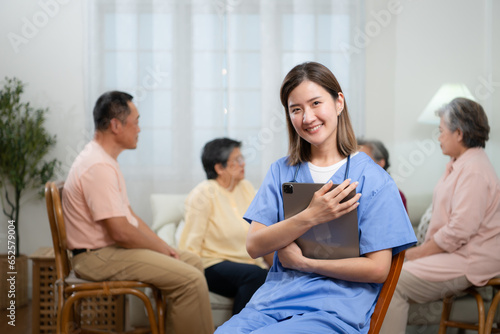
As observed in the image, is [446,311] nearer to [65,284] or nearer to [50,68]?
[65,284]

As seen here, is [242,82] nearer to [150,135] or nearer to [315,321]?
[150,135]

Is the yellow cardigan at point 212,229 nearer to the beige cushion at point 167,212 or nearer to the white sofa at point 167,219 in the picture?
the white sofa at point 167,219

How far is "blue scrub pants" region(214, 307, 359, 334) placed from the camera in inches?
48.0

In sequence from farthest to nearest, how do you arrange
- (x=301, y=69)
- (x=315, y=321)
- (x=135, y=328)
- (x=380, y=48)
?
(x=380, y=48), (x=135, y=328), (x=301, y=69), (x=315, y=321)

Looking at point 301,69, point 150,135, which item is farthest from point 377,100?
point 301,69

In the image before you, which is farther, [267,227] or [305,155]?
[305,155]

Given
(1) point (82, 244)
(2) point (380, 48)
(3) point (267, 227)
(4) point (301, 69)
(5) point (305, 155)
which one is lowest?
(1) point (82, 244)

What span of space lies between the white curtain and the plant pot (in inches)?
33.0

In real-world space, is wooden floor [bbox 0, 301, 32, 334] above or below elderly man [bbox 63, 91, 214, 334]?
below

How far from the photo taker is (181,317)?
7.27ft

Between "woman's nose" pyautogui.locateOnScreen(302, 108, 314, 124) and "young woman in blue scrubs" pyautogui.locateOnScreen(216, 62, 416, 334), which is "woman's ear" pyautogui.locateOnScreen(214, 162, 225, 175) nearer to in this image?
"young woman in blue scrubs" pyautogui.locateOnScreen(216, 62, 416, 334)

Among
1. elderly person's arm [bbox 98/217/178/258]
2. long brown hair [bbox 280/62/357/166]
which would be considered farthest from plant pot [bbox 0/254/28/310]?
long brown hair [bbox 280/62/357/166]

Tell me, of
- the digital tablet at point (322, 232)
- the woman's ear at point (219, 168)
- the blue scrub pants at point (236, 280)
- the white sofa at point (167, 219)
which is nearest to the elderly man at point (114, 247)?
the blue scrub pants at point (236, 280)

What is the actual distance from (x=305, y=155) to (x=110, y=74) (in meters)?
2.58
